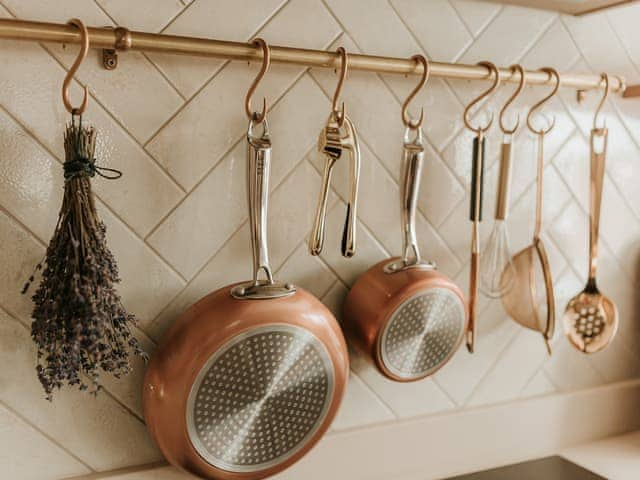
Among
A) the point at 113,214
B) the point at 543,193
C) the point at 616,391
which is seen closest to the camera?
the point at 113,214

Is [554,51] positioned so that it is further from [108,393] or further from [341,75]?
[108,393]

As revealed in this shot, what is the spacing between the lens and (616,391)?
1.22 meters

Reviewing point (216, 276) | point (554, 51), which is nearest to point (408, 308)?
point (216, 276)

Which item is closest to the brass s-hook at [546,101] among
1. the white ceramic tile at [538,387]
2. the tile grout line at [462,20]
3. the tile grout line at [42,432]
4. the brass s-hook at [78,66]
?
the tile grout line at [462,20]

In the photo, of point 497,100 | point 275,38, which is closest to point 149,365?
point 275,38

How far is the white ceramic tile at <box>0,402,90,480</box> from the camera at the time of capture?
2.57 ft

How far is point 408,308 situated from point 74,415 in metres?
0.44

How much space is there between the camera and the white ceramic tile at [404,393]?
0.99m

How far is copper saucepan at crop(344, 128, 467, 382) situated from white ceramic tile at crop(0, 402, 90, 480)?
395 millimetres

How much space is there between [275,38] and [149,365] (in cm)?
42

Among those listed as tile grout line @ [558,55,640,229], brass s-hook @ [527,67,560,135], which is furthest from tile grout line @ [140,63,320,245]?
tile grout line @ [558,55,640,229]

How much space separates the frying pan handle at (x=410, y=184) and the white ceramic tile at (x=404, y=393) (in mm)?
177

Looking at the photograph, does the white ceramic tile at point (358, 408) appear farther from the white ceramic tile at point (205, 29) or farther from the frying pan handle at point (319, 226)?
the white ceramic tile at point (205, 29)

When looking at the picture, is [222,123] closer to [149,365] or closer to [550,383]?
[149,365]
